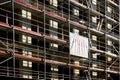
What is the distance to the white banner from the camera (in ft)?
74.7

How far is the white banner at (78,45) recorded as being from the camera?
22766 millimetres

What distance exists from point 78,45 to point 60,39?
1.31 m

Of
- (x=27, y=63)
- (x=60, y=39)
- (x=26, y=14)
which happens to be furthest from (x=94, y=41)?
(x=27, y=63)

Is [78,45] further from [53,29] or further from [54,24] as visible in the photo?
[54,24]

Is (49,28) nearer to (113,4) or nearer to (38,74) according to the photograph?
(38,74)

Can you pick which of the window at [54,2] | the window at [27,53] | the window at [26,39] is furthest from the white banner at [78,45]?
the window at [27,53]

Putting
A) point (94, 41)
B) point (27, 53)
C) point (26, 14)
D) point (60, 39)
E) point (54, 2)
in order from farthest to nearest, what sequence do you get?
point (94, 41)
point (54, 2)
point (60, 39)
point (26, 14)
point (27, 53)

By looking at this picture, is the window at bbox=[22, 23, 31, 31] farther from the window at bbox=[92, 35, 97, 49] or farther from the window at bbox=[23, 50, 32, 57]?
the window at bbox=[92, 35, 97, 49]

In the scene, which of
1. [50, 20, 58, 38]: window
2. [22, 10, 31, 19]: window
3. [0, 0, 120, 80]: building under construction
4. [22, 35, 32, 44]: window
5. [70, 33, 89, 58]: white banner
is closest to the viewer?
[0, 0, 120, 80]: building under construction

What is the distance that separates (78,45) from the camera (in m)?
23.1

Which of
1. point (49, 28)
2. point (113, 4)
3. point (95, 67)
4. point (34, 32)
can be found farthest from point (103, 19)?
point (34, 32)

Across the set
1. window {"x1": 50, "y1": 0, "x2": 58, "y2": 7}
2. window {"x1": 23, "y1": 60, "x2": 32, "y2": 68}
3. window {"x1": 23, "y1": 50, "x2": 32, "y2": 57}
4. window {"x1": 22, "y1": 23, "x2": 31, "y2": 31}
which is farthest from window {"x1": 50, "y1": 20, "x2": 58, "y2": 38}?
window {"x1": 23, "y1": 60, "x2": 32, "y2": 68}

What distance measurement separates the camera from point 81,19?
25.5m

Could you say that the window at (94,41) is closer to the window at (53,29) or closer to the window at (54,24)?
the window at (54,24)
